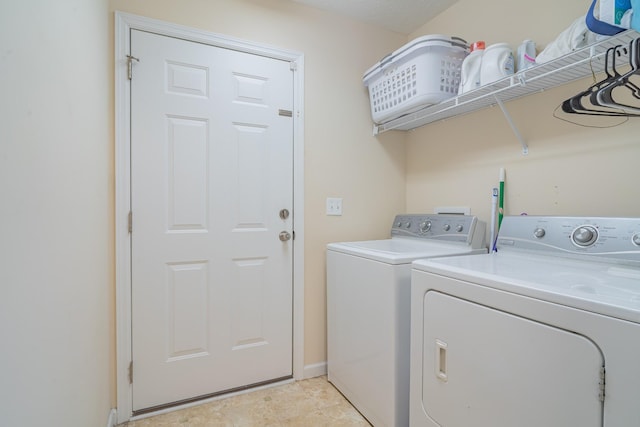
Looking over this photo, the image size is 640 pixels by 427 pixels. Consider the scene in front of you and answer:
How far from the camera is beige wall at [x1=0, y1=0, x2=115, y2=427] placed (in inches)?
21.8

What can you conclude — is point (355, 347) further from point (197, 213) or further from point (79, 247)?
point (79, 247)

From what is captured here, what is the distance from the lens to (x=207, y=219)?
1.78 metres

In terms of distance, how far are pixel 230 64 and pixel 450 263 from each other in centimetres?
164

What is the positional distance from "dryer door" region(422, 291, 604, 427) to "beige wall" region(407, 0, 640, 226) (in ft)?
2.69

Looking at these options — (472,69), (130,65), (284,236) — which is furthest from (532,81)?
(130,65)

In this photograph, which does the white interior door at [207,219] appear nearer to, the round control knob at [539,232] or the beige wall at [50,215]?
the beige wall at [50,215]

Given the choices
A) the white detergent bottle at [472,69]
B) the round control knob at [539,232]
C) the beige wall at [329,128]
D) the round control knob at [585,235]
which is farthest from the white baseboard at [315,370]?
the white detergent bottle at [472,69]

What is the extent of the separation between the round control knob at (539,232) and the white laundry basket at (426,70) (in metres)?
0.83

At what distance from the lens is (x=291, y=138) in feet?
6.52

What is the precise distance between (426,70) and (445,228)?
88 cm

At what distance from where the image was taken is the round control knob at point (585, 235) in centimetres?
111

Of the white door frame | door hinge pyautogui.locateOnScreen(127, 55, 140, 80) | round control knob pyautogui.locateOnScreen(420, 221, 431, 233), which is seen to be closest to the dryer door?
round control knob pyautogui.locateOnScreen(420, 221, 431, 233)

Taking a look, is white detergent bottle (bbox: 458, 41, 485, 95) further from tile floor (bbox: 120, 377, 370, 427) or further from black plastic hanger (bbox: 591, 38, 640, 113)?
tile floor (bbox: 120, 377, 370, 427)

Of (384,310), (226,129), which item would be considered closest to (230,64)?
(226,129)
